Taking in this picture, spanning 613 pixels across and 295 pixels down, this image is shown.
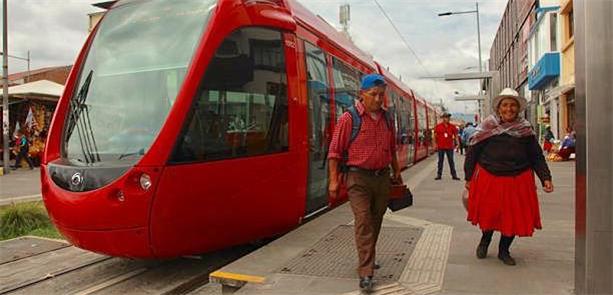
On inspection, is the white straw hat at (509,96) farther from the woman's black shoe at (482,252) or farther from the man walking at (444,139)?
the man walking at (444,139)

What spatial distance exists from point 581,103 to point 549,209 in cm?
528

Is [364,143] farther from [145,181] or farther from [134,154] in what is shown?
[134,154]

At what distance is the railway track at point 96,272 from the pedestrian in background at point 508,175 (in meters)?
2.67

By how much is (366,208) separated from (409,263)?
3.38 ft

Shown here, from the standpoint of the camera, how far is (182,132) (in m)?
5.07

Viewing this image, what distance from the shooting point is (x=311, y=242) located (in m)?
6.08

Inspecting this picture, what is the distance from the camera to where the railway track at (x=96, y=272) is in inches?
215

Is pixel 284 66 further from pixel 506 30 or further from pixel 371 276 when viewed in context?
pixel 506 30

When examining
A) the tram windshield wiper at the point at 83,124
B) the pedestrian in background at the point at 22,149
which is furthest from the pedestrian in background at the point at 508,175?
the pedestrian in background at the point at 22,149

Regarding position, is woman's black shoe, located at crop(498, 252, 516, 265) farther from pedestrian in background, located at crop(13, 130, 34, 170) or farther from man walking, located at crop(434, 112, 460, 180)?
pedestrian in background, located at crop(13, 130, 34, 170)

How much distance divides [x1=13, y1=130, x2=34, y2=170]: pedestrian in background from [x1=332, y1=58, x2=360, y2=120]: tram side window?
53.9 ft

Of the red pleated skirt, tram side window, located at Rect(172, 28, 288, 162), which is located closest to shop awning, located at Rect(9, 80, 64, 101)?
tram side window, located at Rect(172, 28, 288, 162)

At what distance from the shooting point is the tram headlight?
192 inches

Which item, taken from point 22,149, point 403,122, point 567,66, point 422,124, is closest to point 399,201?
point 403,122
